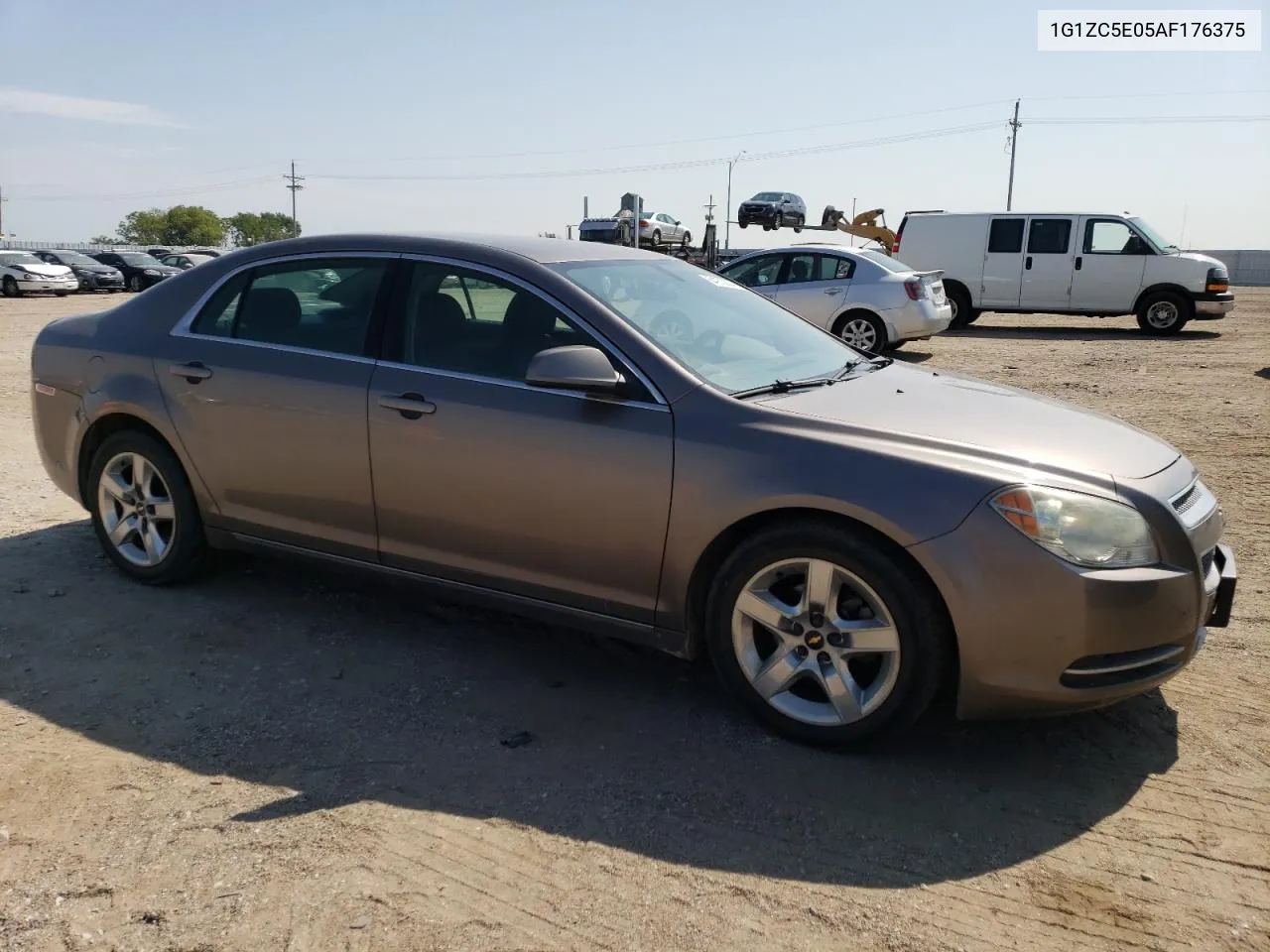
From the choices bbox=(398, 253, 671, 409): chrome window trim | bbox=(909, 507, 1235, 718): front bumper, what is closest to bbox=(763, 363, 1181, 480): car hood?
bbox=(909, 507, 1235, 718): front bumper

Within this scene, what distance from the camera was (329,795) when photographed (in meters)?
3.18

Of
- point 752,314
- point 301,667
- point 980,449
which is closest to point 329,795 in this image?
point 301,667

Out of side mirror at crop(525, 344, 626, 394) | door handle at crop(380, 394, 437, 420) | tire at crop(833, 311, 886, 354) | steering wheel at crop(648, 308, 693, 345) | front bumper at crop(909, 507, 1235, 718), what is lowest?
front bumper at crop(909, 507, 1235, 718)

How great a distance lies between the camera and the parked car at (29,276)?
31.2m

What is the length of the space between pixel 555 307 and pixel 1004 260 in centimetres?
1651

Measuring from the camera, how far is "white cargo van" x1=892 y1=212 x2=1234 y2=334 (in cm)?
1769

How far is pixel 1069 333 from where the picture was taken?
1883 centimetres

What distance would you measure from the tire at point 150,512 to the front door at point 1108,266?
16.9 meters

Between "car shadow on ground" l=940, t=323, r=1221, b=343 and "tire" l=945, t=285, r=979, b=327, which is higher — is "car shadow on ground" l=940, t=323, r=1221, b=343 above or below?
below

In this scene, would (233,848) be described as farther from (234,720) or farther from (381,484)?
(381,484)

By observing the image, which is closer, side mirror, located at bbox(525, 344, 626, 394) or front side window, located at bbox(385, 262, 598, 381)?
side mirror, located at bbox(525, 344, 626, 394)

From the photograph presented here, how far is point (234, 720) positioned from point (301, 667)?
1.54ft

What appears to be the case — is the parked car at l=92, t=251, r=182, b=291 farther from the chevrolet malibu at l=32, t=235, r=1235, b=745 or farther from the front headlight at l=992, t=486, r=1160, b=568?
the front headlight at l=992, t=486, r=1160, b=568

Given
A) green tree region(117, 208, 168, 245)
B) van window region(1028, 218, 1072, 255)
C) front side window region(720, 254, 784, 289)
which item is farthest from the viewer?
green tree region(117, 208, 168, 245)
